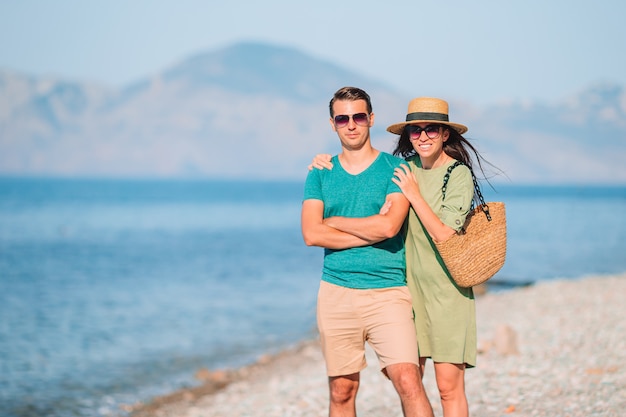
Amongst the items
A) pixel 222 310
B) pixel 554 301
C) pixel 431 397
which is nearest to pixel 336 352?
pixel 431 397

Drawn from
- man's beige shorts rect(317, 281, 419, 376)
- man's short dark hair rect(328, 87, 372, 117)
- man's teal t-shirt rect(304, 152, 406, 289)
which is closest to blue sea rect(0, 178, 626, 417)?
man's beige shorts rect(317, 281, 419, 376)

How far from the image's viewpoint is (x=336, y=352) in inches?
204

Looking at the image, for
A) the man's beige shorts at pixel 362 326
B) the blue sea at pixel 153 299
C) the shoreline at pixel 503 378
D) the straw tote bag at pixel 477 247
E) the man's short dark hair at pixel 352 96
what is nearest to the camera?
the straw tote bag at pixel 477 247

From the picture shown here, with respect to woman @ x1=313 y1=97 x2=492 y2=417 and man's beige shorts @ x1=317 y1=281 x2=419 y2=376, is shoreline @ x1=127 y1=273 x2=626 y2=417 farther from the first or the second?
man's beige shorts @ x1=317 y1=281 x2=419 y2=376

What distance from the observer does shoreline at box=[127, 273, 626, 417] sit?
7758mm

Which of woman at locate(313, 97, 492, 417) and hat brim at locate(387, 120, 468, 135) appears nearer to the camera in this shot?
woman at locate(313, 97, 492, 417)

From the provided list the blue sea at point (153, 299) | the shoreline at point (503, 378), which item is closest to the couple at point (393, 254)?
the shoreline at point (503, 378)

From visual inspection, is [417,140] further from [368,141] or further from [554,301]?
[554,301]

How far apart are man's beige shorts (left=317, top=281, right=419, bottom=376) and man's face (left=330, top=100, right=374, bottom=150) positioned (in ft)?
3.10

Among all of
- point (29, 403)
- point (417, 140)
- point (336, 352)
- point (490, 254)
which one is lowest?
point (29, 403)

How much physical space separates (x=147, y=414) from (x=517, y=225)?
54754 millimetres

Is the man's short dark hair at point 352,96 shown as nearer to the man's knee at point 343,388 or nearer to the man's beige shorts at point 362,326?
the man's beige shorts at point 362,326

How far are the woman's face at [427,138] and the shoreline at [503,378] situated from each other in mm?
3094

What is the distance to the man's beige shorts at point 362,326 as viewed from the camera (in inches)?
195
